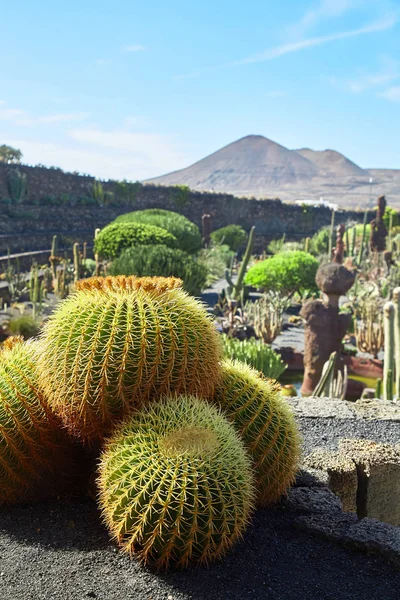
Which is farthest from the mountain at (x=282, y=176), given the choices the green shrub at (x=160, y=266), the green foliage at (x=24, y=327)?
the green foliage at (x=24, y=327)

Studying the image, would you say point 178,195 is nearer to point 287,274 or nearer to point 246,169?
point 287,274

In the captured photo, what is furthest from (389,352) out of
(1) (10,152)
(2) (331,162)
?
(2) (331,162)

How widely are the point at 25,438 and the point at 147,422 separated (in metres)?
0.56

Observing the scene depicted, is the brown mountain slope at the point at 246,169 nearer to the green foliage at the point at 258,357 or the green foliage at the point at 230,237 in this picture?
the green foliage at the point at 230,237

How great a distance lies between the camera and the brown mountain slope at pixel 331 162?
15188 centimetres

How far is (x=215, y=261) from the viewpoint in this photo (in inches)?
778

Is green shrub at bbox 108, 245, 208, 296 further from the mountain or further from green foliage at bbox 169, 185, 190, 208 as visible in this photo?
the mountain

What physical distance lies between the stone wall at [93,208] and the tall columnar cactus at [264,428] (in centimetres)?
1809

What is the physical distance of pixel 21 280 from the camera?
→ 45.8 ft

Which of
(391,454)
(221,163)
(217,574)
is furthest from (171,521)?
(221,163)

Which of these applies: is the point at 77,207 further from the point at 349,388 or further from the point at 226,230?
the point at 349,388

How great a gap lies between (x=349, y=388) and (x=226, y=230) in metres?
17.8

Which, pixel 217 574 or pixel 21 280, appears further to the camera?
pixel 21 280

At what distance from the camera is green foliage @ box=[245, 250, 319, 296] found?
15.0 metres
